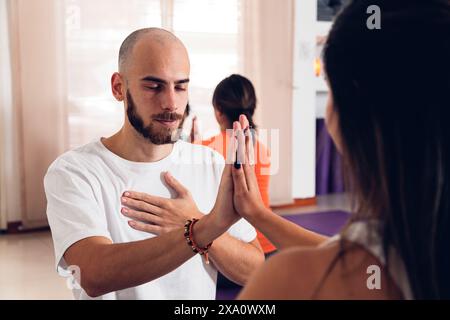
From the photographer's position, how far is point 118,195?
1343mm

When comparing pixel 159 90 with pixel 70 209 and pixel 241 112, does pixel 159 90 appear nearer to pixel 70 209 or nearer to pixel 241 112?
pixel 70 209

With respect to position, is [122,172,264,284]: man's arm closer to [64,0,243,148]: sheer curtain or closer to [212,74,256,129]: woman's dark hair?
[212,74,256,129]: woman's dark hair

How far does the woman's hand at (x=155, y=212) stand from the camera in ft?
4.22

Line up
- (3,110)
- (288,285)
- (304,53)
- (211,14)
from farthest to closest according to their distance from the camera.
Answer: (304,53)
(211,14)
(3,110)
(288,285)

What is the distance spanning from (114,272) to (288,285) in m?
0.63

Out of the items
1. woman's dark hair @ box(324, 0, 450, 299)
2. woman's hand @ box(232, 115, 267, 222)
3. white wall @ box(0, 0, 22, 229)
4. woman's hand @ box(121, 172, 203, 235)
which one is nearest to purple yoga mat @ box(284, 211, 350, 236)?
white wall @ box(0, 0, 22, 229)

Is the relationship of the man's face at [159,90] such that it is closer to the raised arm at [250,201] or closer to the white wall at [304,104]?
the raised arm at [250,201]

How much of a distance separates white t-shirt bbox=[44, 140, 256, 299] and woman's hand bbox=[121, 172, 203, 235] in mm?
38

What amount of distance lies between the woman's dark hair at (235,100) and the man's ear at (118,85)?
0.86 meters

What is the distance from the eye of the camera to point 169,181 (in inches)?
54.7

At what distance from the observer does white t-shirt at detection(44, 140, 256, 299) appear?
123 centimetres

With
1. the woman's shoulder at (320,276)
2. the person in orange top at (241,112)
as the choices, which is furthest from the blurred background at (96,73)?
the woman's shoulder at (320,276)
